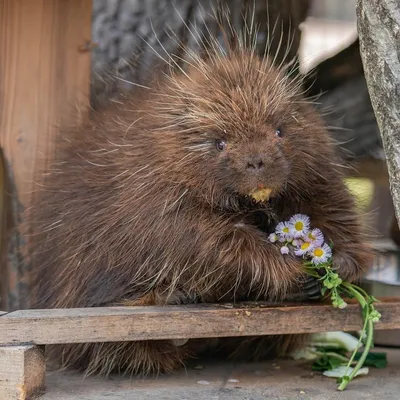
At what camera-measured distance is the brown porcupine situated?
1798 millimetres

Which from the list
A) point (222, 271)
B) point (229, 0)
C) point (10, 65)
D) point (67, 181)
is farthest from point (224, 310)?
point (229, 0)

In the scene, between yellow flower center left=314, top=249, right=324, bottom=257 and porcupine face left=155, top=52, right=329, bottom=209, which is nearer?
porcupine face left=155, top=52, right=329, bottom=209

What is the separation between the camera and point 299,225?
6.09 feet

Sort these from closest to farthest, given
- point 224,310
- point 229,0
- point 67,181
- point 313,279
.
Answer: point 224,310, point 313,279, point 67,181, point 229,0

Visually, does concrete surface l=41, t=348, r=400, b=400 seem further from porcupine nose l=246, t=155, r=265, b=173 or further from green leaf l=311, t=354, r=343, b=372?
porcupine nose l=246, t=155, r=265, b=173

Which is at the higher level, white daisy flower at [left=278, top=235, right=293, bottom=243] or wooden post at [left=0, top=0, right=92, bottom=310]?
wooden post at [left=0, top=0, right=92, bottom=310]

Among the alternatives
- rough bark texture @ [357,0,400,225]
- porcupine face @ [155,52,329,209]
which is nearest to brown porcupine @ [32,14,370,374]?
porcupine face @ [155,52,329,209]

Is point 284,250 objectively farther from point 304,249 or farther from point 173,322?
point 173,322

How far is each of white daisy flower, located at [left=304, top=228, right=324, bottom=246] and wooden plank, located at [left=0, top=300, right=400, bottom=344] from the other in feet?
0.51

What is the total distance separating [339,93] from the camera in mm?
2939

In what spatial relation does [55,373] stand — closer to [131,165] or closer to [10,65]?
[131,165]

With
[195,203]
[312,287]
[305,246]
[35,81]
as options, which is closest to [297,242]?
[305,246]

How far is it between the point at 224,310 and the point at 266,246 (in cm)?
18

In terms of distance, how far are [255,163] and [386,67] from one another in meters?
0.35
